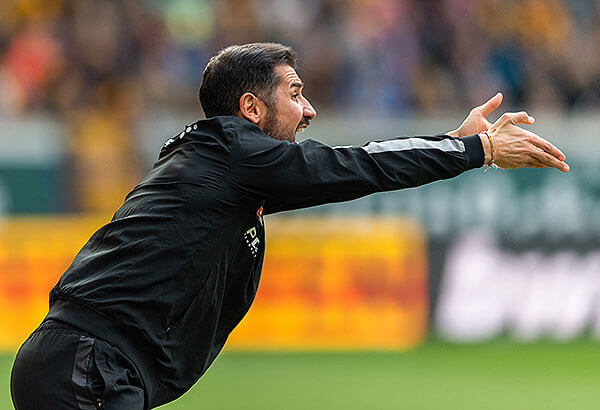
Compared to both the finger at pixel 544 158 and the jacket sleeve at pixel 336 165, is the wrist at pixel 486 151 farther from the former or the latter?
the finger at pixel 544 158

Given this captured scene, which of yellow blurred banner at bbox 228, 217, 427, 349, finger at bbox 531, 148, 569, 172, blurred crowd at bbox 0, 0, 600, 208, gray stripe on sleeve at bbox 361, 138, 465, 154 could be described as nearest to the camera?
gray stripe on sleeve at bbox 361, 138, 465, 154

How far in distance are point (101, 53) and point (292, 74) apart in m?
8.03

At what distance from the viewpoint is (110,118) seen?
12.0m

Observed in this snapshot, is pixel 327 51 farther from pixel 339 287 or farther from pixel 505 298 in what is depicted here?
pixel 505 298

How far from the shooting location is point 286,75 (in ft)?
15.4

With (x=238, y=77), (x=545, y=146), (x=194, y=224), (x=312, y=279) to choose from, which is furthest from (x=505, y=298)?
(x=194, y=224)

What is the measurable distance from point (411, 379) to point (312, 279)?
1944 millimetres

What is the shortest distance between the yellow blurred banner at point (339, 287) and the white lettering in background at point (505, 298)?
376 millimetres

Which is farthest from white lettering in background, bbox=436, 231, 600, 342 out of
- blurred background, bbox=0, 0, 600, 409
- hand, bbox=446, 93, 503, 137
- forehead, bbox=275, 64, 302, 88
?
forehead, bbox=275, 64, 302, 88

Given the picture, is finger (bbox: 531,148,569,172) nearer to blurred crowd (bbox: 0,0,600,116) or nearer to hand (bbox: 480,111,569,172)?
hand (bbox: 480,111,569,172)

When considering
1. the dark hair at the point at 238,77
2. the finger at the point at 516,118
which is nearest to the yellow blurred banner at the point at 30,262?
the dark hair at the point at 238,77

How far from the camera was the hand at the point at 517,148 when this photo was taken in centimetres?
455

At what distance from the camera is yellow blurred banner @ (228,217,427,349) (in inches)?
468

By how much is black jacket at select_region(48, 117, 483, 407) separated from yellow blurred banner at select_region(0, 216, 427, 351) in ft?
23.9
